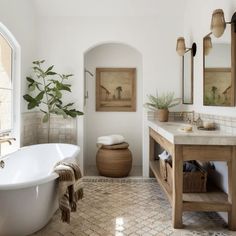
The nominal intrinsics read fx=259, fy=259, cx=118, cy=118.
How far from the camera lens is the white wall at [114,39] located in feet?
13.5

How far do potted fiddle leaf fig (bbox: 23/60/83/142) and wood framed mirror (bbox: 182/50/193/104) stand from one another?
63.6 inches

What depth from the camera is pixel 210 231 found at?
7.75 ft

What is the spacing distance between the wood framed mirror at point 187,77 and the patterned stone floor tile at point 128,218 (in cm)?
141

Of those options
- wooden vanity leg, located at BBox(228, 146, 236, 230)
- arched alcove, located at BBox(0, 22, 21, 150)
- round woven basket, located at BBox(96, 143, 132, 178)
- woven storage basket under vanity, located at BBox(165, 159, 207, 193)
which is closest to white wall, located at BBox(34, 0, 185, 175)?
round woven basket, located at BBox(96, 143, 132, 178)

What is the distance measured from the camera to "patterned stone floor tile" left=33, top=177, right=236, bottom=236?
2.33 meters

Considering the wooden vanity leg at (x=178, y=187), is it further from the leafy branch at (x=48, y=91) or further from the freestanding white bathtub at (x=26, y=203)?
the leafy branch at (x=48, y=91)

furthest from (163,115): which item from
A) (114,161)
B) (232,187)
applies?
(232,187)

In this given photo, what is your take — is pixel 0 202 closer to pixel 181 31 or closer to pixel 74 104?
pixel 74 104

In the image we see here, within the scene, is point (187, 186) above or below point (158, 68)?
below

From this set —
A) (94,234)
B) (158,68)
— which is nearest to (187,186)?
(94,234)

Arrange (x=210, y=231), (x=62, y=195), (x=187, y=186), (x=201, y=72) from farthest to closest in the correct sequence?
1. (x=201, y=72)
2. (x=187, y=186)
3. (x=210, y=231)
4. (x=62, y=195)

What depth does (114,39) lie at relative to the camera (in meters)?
4.11

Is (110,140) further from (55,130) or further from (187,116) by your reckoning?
(187,116)

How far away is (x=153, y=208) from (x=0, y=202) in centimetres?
166
